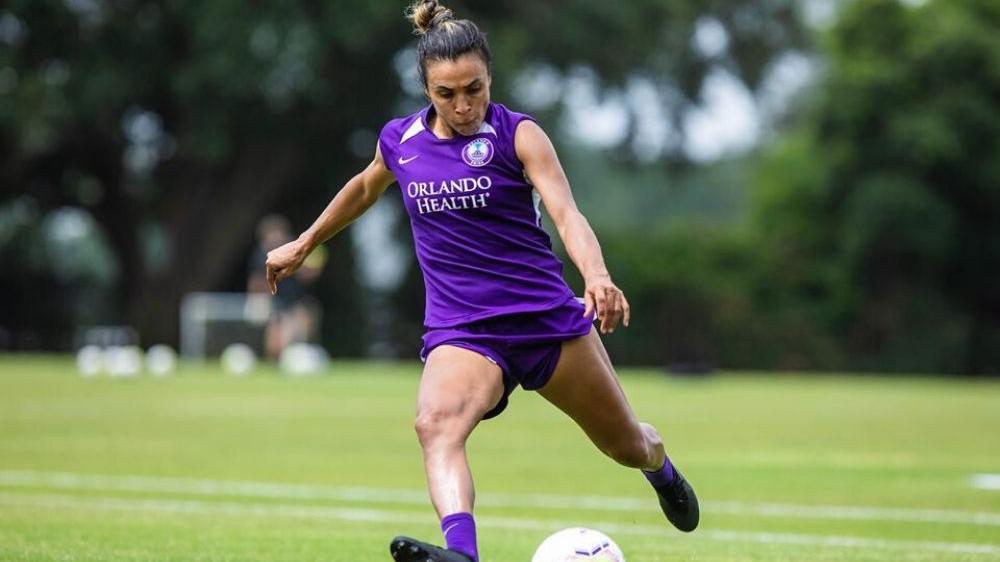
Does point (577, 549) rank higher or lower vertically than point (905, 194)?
lower

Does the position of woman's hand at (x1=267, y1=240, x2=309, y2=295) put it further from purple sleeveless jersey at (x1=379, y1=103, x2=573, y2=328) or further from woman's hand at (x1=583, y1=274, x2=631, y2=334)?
woman's hand at (x1=583, y1=274, x2=631, y2=334)

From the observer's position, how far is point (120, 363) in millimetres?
29984

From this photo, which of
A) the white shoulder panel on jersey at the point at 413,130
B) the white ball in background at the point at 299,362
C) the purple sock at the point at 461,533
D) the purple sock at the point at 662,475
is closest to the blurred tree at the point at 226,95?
the white ball in background at the point at 299,362

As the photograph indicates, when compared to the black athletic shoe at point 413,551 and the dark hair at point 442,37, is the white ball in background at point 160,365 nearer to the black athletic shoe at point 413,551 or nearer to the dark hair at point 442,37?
the dark hair at point 442,37

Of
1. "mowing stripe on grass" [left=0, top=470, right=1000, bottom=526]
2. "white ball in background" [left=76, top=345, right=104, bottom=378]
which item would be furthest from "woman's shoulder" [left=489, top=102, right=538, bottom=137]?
"white ball in background" [left=76, top=345, right=104, bottom=378]

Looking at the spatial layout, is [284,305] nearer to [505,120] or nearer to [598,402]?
[598,402]

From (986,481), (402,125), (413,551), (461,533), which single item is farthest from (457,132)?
(986,481)

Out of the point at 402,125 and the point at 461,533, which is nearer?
the point at 461,533

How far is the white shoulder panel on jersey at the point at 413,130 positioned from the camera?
24.4ft

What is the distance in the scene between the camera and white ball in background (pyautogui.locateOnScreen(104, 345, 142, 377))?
2962 cm

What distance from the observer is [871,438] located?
64.5 ft

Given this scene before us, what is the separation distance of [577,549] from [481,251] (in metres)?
Result: 1.24

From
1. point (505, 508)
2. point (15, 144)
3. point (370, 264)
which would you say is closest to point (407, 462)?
point (505, 508)

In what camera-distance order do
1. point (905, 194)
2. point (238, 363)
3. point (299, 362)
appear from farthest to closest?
point (905, 194)
point (238, 363)
point (299, 362)
